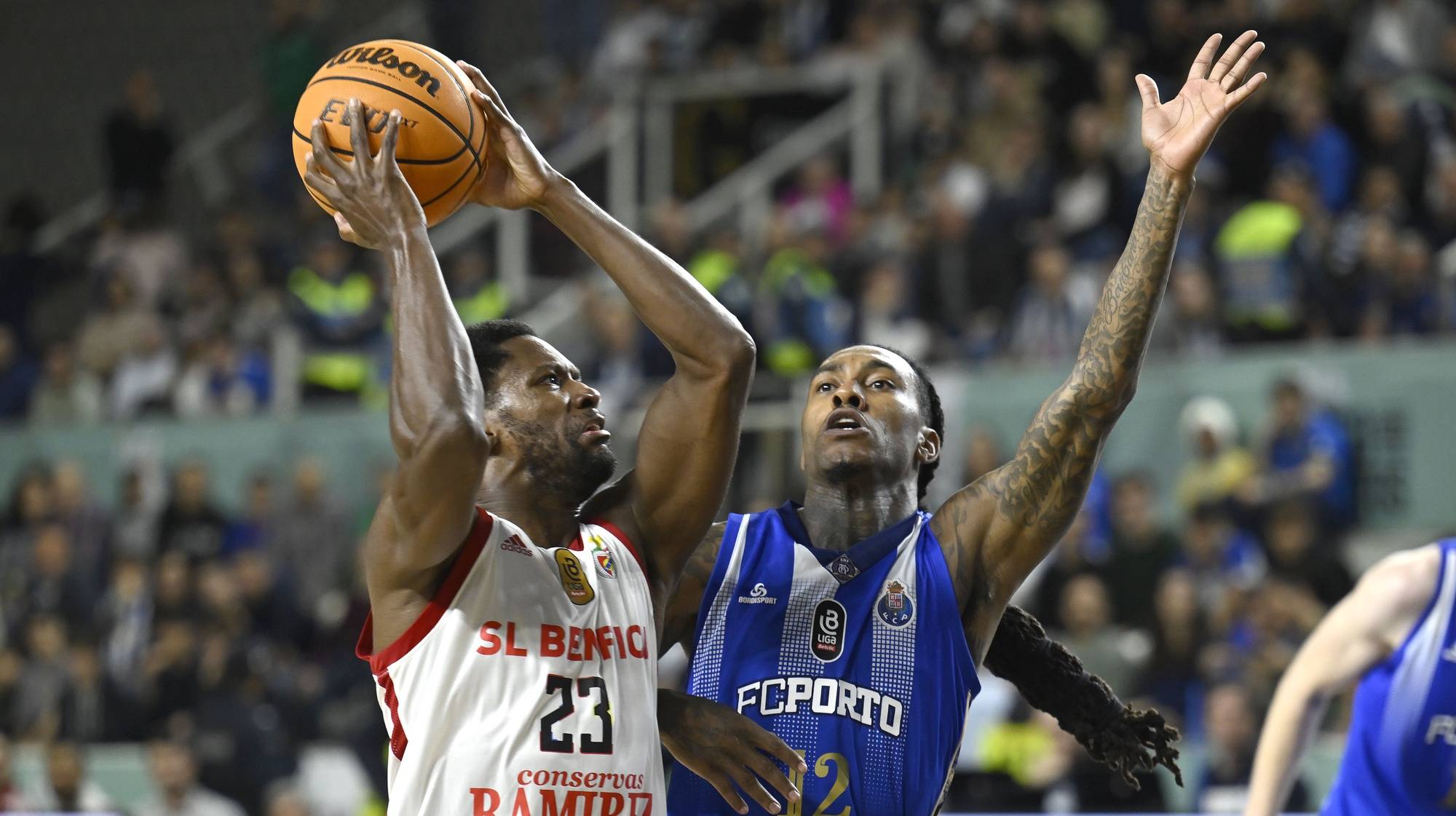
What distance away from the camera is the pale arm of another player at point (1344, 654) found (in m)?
4.52

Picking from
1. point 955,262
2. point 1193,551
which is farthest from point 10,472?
point 1193,551

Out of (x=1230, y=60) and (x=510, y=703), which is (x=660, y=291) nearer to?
(x=510, y=703)

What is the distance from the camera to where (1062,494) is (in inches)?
165

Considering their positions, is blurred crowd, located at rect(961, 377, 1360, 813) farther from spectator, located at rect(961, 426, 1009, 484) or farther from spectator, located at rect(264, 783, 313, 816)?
spectator, located at rect(264, 783, 313, 816)

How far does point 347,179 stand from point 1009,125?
9.30m

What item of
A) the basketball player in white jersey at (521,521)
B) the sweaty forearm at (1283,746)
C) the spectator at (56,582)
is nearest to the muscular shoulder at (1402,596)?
the sweaty forearm at (1283,746)

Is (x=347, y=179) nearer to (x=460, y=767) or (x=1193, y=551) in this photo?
(x=460, y=767)

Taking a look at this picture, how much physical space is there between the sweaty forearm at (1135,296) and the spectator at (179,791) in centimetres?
673

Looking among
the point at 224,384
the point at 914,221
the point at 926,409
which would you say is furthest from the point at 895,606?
the point at 224,384

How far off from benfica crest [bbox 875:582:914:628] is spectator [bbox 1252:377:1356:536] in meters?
4.90

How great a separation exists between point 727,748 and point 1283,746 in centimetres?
159

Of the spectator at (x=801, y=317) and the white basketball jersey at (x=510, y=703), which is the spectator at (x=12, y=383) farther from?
the white basketball jersey at (x=510, y=703)

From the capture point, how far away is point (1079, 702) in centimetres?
467

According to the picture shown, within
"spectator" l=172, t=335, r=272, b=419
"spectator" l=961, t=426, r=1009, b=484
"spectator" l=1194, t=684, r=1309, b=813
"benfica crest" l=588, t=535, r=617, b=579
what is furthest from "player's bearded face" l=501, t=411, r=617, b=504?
"spectator" l=172, t=335, r=272, b=419
